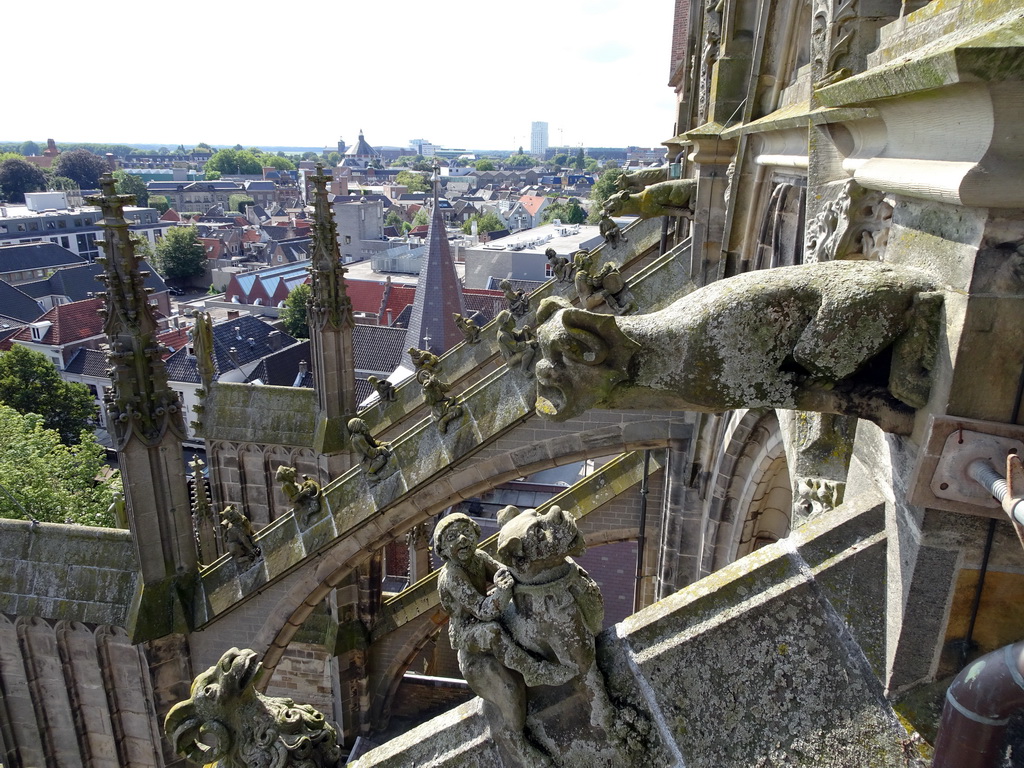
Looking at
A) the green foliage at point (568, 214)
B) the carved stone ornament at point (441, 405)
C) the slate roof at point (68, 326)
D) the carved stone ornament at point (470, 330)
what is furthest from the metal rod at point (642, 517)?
the green foliage at point (568, 214)

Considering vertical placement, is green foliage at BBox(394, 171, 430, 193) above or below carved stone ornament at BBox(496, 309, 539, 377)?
below

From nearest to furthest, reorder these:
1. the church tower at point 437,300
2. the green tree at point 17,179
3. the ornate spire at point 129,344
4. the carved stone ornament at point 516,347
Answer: the ornate spire at point 129,344
the carved stone ornament at point 516,347
the church tower at point 437,300
the green tree at point 17,179

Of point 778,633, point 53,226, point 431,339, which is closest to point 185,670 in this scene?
point 778,633

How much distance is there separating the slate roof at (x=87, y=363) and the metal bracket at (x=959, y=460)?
50.1 m

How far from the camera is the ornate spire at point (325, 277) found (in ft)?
34.6

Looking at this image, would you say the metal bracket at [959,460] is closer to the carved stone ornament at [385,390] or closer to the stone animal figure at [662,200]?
the stone animal figure at [662,200]

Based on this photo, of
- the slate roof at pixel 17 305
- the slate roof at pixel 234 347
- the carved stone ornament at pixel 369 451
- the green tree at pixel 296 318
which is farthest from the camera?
the slate roof at pixel 17 305

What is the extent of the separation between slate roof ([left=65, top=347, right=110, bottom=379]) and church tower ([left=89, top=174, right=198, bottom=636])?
42.0 meters

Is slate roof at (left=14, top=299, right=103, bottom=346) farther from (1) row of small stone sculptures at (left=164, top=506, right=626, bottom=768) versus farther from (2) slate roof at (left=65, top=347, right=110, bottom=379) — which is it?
(1) row of small stone sculptures at (left=164, top=506, right=626, bottom=768)

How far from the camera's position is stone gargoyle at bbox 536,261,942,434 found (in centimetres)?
221

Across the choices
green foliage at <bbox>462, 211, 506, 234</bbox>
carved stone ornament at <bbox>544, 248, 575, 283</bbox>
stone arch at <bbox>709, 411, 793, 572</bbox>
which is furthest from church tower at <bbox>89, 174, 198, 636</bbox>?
green foliage at <bbox>462, 211, 506, 234</bbox>

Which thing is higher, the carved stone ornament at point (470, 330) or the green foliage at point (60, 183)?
the carved stone ornament at point (470, 330)

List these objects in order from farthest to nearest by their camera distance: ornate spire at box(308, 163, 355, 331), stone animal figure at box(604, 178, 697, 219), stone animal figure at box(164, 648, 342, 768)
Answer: ornate spire at box(308, 163, 355, 331), stone animal figure at box(604, 178, 697, 219), stone animal figure at box(164, 648, 342, 768)

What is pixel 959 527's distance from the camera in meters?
2.24
